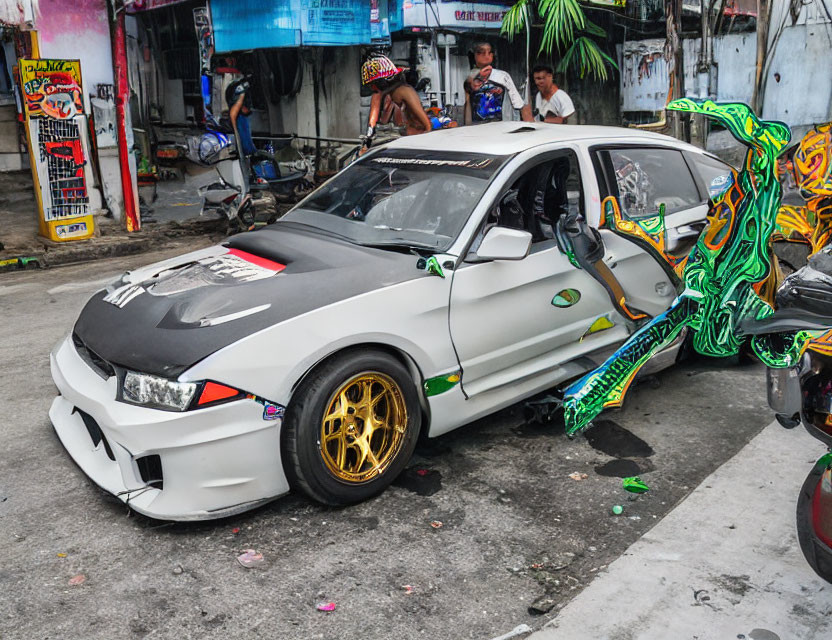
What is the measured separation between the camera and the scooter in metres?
2.77

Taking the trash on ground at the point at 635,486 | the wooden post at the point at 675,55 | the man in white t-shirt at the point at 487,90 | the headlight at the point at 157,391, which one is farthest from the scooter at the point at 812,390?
the wooden post at the point at 675,55

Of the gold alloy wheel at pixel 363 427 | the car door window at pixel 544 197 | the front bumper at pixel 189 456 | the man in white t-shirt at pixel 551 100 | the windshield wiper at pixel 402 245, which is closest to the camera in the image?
the front bumper at pixel 189 456

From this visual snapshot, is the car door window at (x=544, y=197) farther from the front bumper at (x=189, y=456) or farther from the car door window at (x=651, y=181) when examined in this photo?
the front bumper at (x=189, y=456)

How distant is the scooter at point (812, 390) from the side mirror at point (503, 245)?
142 cm

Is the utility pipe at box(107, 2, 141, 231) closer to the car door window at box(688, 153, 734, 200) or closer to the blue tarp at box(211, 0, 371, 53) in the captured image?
the blue tarp at box(211, 0, 371, 53)

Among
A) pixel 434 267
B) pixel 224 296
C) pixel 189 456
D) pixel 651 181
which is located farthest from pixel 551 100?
pixel 189 456

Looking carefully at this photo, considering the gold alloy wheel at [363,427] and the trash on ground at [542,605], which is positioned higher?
the gold alloy wheel at [363,427]

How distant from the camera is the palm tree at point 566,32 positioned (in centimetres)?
1245

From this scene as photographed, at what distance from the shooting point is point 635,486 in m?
4.11

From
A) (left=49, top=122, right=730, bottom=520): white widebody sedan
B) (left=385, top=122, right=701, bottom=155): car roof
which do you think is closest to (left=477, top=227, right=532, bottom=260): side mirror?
(left=49, top=122, right=730, bottom=520): white widebody sedan

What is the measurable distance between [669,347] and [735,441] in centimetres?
82

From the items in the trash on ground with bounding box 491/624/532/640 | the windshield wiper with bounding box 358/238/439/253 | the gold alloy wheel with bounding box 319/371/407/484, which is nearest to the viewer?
the trash on ground with bounding box 491/624/532/640

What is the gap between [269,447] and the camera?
3.59 metres

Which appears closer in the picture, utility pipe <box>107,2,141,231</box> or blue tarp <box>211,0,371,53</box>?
utility pipe <box>107,2,141,231</box>
